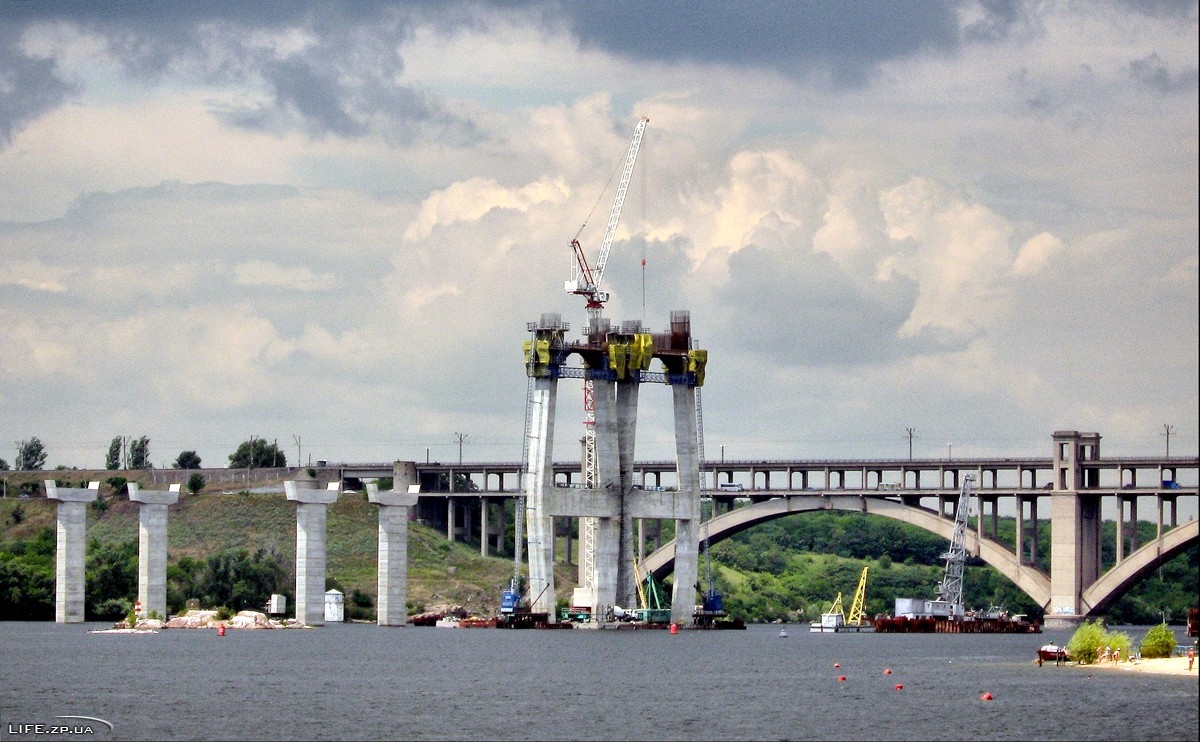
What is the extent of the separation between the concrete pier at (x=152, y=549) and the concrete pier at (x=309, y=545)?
40.9ft

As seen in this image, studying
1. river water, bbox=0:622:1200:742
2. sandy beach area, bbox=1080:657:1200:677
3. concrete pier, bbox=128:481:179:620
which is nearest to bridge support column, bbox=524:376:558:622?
river water, bbox=0:622:1200:742

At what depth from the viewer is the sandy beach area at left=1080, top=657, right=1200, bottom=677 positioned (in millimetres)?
124394

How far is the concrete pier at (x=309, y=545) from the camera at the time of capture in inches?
7456

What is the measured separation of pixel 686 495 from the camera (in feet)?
641

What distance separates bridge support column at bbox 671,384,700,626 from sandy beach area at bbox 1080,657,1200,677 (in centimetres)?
6122

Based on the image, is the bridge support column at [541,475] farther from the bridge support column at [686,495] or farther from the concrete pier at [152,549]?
the concrete pier at [152,549]

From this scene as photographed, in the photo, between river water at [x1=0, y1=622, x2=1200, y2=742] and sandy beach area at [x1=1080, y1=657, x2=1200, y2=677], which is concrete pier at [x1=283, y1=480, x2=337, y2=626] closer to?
river water at [x1=0, y1=622, x2=1200, y2=742]

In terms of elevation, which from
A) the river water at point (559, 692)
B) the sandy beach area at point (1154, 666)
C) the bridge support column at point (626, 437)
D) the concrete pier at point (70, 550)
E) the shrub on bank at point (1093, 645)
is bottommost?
the river water at point (559, 692)

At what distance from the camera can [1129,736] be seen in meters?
90.8

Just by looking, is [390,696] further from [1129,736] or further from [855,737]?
[1129,736]

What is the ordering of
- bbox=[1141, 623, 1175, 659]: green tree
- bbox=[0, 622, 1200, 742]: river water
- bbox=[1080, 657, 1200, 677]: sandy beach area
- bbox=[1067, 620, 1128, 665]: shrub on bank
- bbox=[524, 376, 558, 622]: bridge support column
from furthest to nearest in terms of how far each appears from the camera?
bbox=[524, 376, 558, 622]: bridge support column, bbox=[1067, 620, 1128, 665]: shrub on bank, bbox=[1141, 623, 1175, 659]: green tree, bbox=[1080, 657, 1200, 677]: sandy beach area, bbox=[0, 622, 1200, 742]: river water

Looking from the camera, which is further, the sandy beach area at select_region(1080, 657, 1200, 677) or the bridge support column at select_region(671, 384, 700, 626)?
the bridge support column at select_region(671, 384, 700, 626)

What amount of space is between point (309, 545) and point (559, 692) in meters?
81.0

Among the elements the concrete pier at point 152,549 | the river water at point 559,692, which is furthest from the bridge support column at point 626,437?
the concrete pier at point 152,549
